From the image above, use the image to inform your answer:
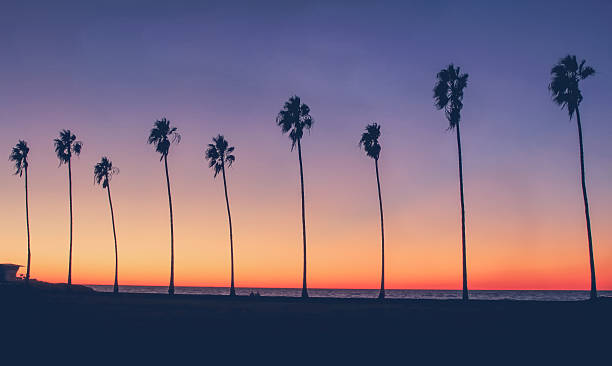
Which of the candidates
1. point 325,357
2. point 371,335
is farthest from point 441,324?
point 325,357

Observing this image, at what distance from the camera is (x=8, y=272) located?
71.0 meters

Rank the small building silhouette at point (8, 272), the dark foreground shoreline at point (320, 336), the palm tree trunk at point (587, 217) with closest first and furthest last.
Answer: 1. the dark foreground shoreline at point (320, 336)
2. the palm tree trunk at point (587, 217)
3. the small building silhouette at point (8, 272)

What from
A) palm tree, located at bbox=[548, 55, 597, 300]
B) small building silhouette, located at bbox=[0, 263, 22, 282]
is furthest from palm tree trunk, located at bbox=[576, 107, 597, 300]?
small building silhouette, located at bbox=[0, 263, 22, 282]

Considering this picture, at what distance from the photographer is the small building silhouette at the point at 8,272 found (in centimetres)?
6994

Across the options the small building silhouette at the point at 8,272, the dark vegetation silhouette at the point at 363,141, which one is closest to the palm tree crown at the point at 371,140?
the dark vegetation silhouette at the point at 363,141

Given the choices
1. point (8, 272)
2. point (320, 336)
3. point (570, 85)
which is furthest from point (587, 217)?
point (8, 272)

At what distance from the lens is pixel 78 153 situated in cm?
6669

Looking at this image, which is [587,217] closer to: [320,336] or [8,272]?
[320,336]

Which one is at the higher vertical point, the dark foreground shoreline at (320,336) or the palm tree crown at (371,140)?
the palm tree crown at (371,140)

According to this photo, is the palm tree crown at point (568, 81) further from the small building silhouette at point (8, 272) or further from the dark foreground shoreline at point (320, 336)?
the small building silhouette at point (8, 272)

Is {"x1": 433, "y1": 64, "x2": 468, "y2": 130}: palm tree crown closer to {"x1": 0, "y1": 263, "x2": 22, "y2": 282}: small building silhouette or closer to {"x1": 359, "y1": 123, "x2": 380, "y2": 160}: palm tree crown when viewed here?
{"x1": 359, "y1": 123, "x2": 380, "y2": 160}: palm tree crown

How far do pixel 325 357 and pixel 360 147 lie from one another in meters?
40.1

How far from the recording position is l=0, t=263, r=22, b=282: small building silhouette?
2753 inches

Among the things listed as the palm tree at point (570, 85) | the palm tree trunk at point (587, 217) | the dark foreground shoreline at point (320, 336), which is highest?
the palm tree at point (570, 85)
